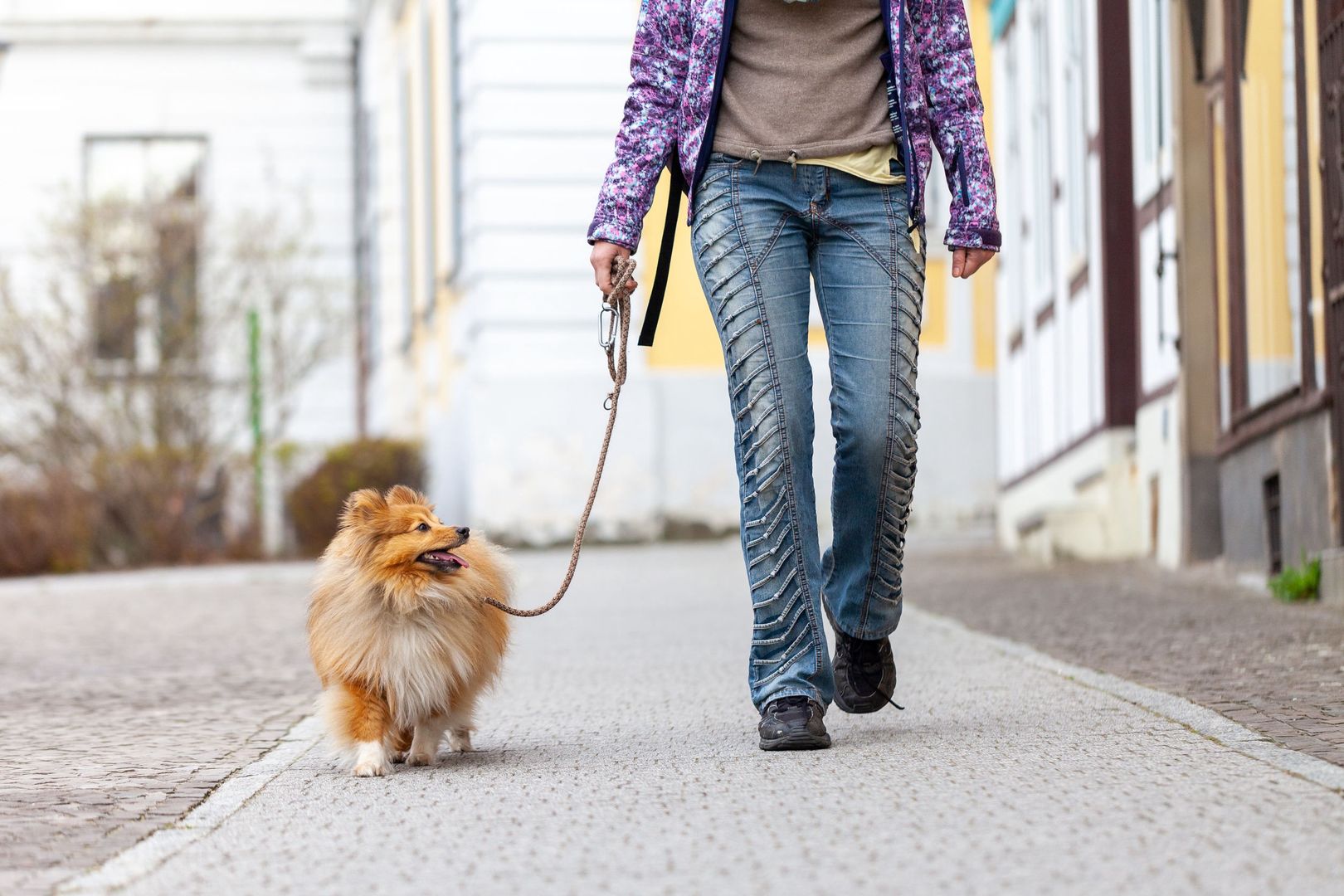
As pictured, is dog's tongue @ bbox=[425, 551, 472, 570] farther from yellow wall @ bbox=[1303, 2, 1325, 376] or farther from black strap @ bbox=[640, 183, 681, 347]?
yellow wall @ bbox=[1303, 2, 1325, 376]

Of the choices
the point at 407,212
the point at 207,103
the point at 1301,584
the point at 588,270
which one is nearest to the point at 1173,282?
the point at 1301,584

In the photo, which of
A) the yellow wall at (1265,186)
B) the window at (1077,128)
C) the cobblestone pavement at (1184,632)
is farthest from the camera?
the window at (1077,128)

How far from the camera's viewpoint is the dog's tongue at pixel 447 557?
4.84 m

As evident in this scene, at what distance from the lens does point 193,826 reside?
4.18 meters

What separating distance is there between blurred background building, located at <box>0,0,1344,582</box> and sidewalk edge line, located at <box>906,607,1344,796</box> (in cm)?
240

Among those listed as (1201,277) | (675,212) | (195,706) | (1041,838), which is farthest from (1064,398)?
(1041,838)

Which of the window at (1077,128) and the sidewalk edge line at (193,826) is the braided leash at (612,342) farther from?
the window at (1077,128)

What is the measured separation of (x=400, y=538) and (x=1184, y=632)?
12.2ft

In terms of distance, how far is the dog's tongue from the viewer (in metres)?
4.84

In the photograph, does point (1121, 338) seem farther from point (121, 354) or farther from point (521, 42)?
point (121, 354)

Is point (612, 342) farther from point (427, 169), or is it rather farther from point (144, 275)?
point (427, 169)

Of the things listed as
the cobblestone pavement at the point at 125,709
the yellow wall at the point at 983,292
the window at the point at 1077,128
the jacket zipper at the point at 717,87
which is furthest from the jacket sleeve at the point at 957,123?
the yellow wall at the point at 983,292

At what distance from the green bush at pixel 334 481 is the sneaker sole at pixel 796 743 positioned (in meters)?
14.1

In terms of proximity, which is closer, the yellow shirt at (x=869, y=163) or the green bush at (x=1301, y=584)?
the yellow shirt at (x=869, y=163)
